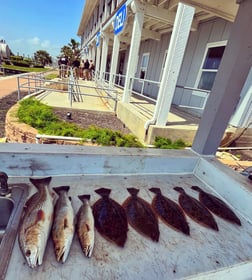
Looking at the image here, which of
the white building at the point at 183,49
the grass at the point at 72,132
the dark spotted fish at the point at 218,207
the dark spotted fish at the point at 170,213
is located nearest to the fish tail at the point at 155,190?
the dark spotted fish at the point at 170,213

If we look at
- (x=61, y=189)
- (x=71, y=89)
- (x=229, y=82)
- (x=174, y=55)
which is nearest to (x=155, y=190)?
(x=61, y=189)

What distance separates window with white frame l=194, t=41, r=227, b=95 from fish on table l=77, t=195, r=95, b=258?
18.3 feet

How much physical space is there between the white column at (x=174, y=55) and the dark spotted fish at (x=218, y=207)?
258 cm

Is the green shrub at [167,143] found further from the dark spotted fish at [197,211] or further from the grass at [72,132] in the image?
the dark spotted fish at [197,211]

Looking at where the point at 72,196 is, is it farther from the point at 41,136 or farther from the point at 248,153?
the point at 248,153

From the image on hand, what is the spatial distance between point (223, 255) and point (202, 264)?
0.17 m

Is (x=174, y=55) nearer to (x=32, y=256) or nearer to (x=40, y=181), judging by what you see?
(x=40, y=181)

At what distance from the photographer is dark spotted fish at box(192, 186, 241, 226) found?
4.12ft

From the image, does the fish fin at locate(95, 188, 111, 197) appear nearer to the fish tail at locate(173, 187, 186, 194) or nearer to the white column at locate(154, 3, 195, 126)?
the fish tail at locate(173, 187, 186, 194)

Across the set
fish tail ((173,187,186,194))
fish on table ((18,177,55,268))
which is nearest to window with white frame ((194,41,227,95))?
fish tail ((173,187,186,194))

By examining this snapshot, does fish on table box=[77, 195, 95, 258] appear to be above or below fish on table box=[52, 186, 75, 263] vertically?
below

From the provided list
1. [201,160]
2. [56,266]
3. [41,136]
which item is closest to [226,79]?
[201,160]

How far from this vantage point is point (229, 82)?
5.10 feet

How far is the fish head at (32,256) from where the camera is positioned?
75 cm
